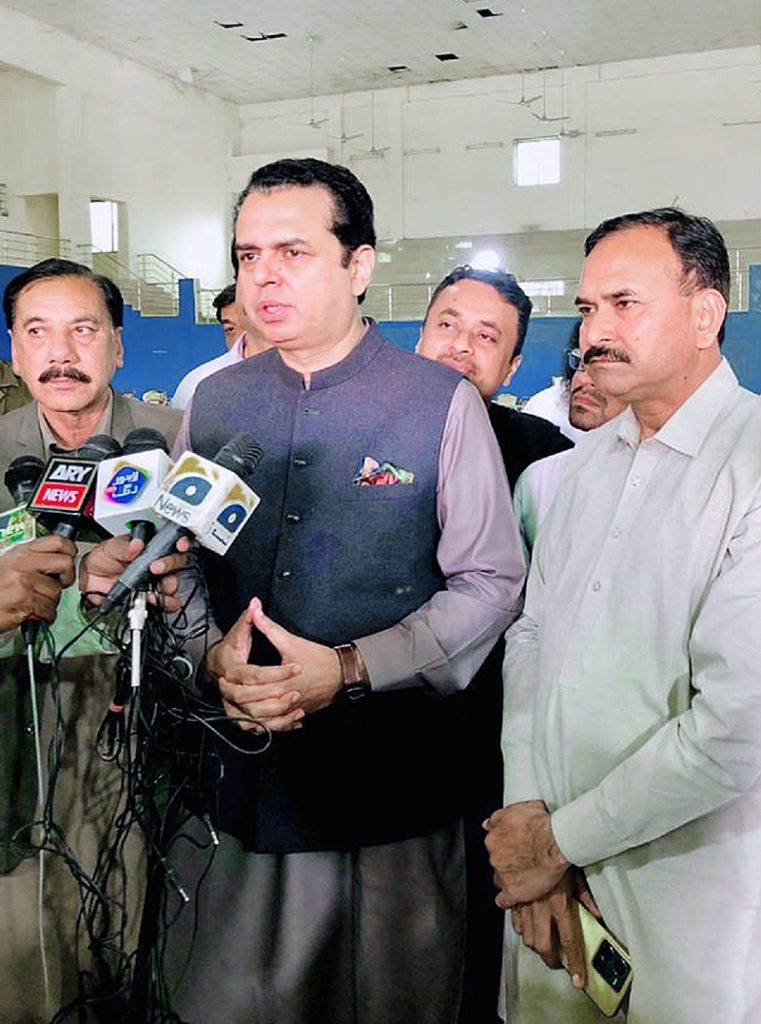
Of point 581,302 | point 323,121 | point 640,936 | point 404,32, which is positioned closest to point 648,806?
point 640,936

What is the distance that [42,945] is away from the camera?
1.82 m

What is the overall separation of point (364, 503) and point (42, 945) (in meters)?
0.92

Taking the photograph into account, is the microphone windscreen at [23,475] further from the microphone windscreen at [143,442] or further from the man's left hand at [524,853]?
the man's left hand at [524,853]

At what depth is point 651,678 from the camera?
1.40 meters

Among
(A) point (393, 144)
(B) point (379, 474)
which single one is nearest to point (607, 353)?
(B) point (379, 474)

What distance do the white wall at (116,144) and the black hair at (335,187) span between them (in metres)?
14.0

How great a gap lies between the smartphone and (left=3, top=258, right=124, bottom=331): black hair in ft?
4.57

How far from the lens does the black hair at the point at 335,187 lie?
1.64m

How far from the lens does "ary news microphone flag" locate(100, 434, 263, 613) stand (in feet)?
4.29

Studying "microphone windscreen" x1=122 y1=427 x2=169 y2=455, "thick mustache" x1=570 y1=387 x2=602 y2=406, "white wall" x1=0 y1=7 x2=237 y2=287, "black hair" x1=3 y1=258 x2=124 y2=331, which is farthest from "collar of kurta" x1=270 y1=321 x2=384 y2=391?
"white wall" x1=0 y1=7 x2=237 y2=287

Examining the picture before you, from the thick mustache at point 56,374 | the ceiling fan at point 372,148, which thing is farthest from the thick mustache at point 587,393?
the ceiling fan at point 372,148

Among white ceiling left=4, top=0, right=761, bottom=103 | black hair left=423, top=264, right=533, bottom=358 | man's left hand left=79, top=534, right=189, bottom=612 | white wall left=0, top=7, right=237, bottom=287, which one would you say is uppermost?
white ceiling left=4, top=0, right=761, bottom=103

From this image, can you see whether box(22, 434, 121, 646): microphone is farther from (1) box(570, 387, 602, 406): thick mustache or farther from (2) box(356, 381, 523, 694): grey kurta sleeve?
(1) box(570, 387, 602, 406): thick mustache

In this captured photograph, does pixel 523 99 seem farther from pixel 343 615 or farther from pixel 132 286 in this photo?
pixel 343 615
